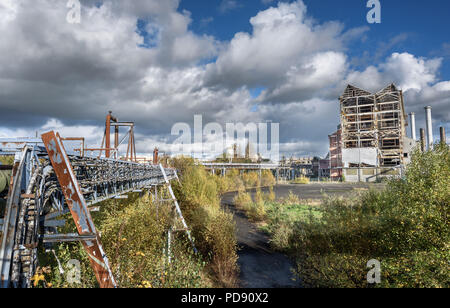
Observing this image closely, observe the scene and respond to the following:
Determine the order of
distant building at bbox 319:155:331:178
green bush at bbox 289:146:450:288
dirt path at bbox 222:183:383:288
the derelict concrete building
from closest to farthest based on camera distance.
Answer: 1. green bush at bbox 289:146:450:288
2. dirt path at bbox 222:183:383:288
3. the derelict concrete building
4. distant building at bbox 319:155:331:178

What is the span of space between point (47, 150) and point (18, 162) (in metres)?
0.69

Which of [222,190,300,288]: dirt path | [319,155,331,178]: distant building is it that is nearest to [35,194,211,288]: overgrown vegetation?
[222,190,300,288]: dirt path

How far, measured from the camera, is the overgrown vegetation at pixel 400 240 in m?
6.34

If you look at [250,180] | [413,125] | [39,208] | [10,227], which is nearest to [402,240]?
[39,208]

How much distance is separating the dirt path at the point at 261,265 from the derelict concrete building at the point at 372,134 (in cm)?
4167

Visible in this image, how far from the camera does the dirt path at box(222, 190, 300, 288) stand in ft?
35.1

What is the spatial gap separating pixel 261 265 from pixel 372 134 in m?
48.7

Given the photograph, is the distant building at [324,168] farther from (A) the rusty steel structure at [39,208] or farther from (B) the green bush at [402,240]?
(A) the rusty steel structure at [39,208]

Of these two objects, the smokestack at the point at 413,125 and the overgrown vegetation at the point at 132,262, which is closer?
the overgrown vegetation at the point at 132,262

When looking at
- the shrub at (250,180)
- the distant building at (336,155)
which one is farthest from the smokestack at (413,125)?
the shrub at (250,180)

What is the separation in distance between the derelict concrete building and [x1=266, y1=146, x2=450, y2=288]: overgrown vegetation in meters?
45.3

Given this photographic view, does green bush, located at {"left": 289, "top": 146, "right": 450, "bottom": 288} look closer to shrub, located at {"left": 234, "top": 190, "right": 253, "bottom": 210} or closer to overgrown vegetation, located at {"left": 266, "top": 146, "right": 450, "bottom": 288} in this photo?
overgrown vegetation, located at {"left": 266, "top": 146, "right": 450, "bottom": 288}

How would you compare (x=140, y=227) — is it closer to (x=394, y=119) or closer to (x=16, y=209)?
(x=16, y=209)

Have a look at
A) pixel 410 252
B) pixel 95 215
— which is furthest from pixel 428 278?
pixel 95 215
